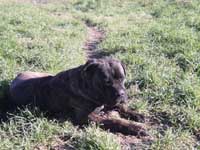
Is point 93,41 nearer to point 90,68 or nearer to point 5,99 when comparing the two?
point 5,99

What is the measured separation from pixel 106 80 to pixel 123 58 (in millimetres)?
2335

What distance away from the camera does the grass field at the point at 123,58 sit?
169 inches

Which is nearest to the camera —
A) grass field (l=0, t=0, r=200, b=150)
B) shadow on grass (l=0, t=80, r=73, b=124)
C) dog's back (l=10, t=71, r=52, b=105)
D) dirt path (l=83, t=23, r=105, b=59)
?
grass field (l=0, t=0, r=200, b=150)

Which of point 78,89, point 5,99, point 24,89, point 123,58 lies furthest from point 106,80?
point 123,58

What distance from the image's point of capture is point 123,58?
663 cm

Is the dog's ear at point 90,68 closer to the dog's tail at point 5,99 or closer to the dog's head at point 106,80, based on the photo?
the dog's head at point 106,80

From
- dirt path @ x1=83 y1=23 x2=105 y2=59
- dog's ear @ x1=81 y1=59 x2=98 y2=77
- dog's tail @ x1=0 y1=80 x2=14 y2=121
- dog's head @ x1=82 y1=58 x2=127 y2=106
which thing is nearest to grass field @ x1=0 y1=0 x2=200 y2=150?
dog's tail @ x1=0 y1=80 x2=14 y2=121

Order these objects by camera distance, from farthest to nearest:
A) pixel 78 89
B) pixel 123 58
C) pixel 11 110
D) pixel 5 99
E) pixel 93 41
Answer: pixel 93 41
pixel 123 58
pixel 5 99
pixel 11 110
pixel 78 89

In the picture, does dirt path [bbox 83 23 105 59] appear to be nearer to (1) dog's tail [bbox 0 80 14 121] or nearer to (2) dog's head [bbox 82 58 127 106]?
(1) dog's tail [bbox 0 80 14 121]

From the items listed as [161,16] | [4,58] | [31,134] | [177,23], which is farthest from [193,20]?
[31,134]

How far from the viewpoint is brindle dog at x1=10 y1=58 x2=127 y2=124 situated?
436 cm

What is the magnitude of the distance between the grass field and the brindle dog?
0.26m

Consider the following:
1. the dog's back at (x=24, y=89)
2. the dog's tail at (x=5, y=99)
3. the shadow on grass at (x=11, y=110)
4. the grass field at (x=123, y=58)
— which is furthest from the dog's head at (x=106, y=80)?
the dog's tail at (x=5, y=99)

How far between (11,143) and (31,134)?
23cm
